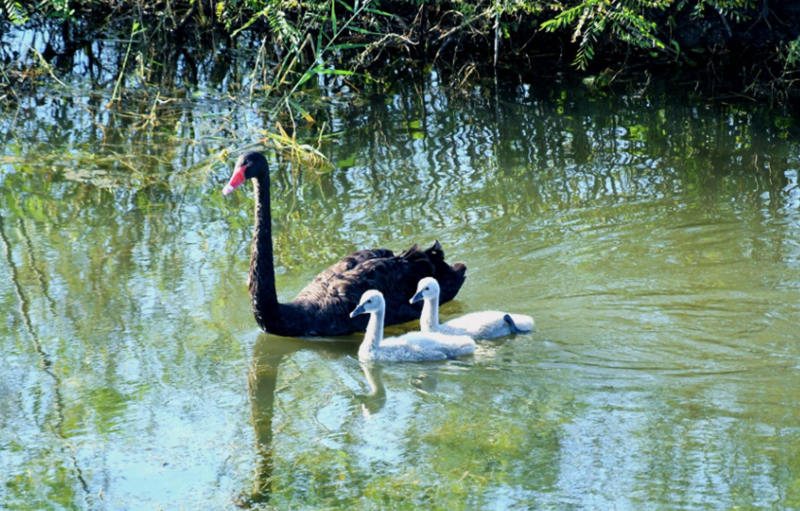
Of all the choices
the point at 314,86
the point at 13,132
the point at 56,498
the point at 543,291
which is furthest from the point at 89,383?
the point at 314,86

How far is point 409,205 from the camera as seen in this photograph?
820cm

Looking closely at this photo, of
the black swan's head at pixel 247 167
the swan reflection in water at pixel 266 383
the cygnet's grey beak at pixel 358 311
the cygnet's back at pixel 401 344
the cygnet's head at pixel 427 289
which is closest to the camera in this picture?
the swan reflection in water at pixel 266 383

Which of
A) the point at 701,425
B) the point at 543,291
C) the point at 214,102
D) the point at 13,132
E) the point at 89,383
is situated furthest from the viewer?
the point at 214,102

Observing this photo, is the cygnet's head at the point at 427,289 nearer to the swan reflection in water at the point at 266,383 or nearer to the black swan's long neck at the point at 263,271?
the swan reflection in water at the point at 266,383

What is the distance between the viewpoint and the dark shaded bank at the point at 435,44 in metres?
11.5

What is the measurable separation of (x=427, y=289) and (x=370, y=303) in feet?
1.12

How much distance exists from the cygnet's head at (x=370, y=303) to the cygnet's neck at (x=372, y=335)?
0.11 feet

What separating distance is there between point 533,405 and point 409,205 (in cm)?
316

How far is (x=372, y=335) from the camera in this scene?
5.93 meters

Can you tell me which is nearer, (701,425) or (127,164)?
(701,425)

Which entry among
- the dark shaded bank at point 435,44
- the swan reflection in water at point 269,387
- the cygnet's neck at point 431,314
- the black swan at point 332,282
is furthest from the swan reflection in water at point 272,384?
the dark shaded bank at point 435,44

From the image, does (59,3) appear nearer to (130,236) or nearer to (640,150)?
(130,236)

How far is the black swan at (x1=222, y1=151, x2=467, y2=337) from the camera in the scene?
6.17 m

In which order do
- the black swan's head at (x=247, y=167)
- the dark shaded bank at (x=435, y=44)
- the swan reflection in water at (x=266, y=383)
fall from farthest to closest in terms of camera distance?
1. the dark shaded bank at (x=435, y=44)
2. the black swan's head at (x=247, y=167)
3. the swan reflection in water at (x=266, y=383)
